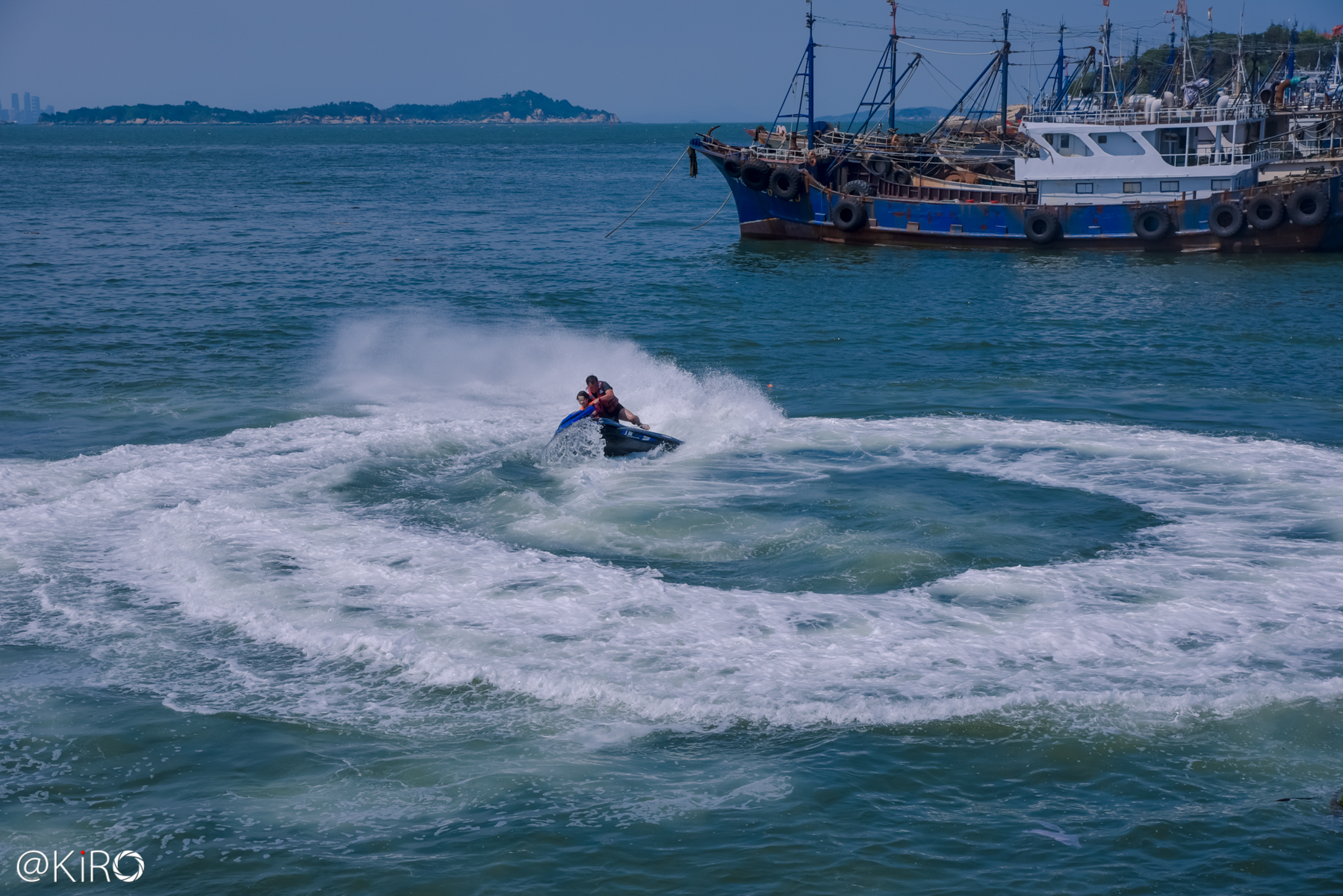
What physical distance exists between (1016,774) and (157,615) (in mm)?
9910

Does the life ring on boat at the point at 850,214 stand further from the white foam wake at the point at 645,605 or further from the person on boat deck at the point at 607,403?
the person on boat deck at the point at 607,403

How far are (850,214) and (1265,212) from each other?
1618 cm

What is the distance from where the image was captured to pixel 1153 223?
45.5m

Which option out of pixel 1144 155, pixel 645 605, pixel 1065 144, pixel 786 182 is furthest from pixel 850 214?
pixel 645 605

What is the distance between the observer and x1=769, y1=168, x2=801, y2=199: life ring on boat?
169 ft

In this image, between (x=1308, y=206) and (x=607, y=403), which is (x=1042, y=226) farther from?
(x=607, y=403)

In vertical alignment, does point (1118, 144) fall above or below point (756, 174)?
above

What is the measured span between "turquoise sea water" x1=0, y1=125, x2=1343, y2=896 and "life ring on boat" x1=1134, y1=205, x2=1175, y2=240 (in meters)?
13.0

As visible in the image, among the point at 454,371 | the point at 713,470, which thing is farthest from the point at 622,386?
the point at 713,470

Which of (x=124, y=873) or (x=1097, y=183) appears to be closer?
(x=124, y=873)

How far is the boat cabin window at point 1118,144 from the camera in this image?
46.2 m

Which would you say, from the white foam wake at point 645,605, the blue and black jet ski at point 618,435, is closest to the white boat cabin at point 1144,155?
the white foam wake at point 645,605

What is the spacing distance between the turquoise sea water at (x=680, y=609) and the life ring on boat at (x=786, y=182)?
20194 mm

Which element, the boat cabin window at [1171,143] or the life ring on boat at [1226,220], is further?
the boat cabin window at [1171,143]
